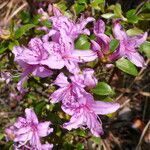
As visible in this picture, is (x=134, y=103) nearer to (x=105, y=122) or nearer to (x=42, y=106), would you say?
(x=105, y=122)

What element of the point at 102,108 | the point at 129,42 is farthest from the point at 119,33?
the point at 102,108

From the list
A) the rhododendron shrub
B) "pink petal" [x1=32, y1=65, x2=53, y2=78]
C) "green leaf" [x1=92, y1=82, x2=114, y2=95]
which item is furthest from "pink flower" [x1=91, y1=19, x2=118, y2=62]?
"pink petal" [x1=32, y1=65, x2=53, y2=78]

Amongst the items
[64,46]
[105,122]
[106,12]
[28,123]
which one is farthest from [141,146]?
[64,46]

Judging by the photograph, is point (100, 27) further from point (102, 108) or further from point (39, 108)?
point (39, 108)

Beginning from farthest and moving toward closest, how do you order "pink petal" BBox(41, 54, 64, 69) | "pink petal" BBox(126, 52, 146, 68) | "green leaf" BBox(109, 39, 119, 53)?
"pink petal" BBox(126, 52, 146, 68), "green leaf" BBox(109, 39, 119, 53), "pink petal" BBox(41, 54, 64, 69)

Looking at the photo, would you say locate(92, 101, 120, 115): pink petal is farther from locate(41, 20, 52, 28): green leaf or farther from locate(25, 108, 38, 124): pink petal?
locate(41, 20, 52, 28): green leaf

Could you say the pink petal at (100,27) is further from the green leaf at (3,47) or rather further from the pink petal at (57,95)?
the green leaf at (3,47)
